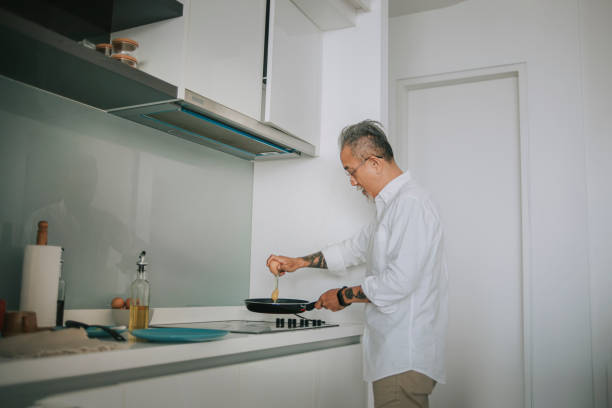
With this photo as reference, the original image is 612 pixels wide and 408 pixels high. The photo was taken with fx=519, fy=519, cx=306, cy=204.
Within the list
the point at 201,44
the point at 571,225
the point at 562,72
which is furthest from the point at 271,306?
the point at 562,72

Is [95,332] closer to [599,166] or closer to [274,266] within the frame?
[274,266]

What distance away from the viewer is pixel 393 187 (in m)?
2.09

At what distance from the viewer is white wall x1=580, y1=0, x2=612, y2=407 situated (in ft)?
9.33

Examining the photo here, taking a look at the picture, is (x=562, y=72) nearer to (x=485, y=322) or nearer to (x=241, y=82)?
(x=485, y=322)

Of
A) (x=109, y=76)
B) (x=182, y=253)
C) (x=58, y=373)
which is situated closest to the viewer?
(x=58, y=373)

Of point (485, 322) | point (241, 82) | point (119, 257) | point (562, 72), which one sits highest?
point (562, 72)

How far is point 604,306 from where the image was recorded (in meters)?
2.86

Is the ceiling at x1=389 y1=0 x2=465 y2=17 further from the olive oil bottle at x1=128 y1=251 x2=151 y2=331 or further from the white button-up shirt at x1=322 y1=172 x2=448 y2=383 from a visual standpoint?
the olive oil bottle at x1=128 y1=251 x2=151 y2=331

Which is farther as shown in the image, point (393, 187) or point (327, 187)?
point (327, 187)

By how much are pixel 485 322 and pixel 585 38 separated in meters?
1.80

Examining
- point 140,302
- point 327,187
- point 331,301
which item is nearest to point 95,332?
point 140,302

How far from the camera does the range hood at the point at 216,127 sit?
1902mm

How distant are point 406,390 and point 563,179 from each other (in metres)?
1.84

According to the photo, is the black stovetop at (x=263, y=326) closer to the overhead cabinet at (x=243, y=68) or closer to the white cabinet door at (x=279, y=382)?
the white cabinet door at (x=279, y=382)
